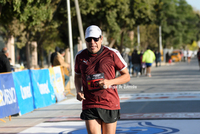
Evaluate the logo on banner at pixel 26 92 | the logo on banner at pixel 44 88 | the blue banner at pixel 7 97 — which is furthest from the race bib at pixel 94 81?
the logo on banner at pixel 44 88

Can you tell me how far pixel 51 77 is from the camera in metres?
12.9

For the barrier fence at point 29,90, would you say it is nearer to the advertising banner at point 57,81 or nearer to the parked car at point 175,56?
the advertising banner at point 57,81

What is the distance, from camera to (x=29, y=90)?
35.8 ft

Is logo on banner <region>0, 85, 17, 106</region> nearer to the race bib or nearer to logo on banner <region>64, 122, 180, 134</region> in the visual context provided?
logo on banner <region>64, 122, 180, 134</region>

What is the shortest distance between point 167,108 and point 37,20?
10631 millimetres

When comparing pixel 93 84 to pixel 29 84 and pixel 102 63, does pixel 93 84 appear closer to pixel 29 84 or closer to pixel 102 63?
pixel 102 63

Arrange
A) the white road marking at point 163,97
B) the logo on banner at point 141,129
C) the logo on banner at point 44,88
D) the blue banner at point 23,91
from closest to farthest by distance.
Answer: the logo on banner at point 141,129, the blue banner at point 23,91, the logo on banner at point 44,88, the white road marking at point 163,97

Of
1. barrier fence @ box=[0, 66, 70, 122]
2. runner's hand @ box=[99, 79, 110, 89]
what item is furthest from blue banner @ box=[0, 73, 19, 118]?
runner's hand @ box=[99, 79, 110, 89]

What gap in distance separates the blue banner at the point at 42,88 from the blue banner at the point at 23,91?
12.2 inches

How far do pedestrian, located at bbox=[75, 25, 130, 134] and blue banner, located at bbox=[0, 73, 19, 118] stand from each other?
5172 mm

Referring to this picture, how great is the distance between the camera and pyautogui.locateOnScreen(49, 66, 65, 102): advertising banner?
42.9ft

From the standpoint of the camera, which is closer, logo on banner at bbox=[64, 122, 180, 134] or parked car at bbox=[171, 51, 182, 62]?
logo on banner at bbox=[64, 122, 180, 134]

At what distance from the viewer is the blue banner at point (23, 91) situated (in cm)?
1012

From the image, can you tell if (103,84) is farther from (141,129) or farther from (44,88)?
(44,88)
